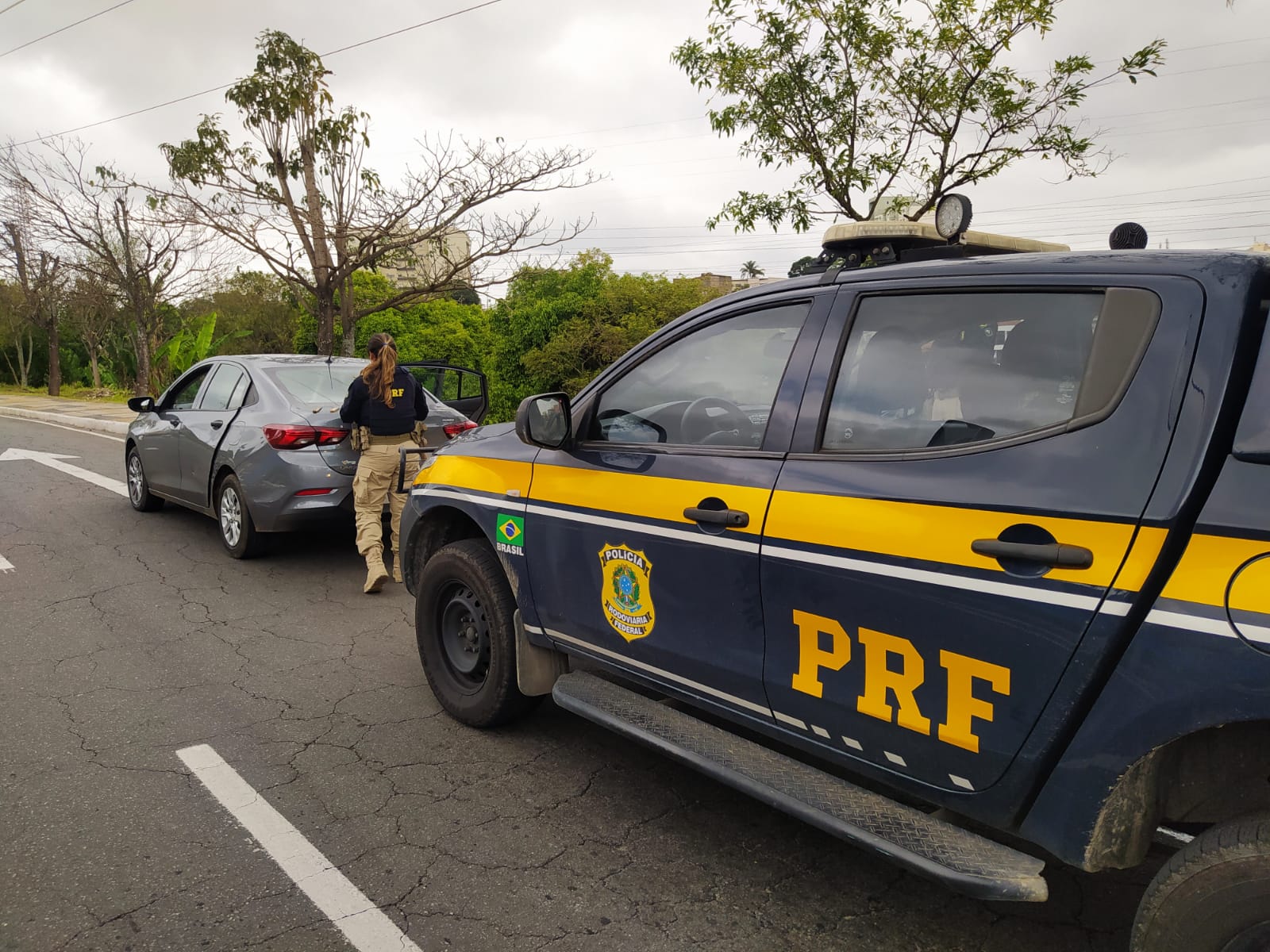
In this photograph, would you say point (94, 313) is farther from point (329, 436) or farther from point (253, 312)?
point (329, 436)

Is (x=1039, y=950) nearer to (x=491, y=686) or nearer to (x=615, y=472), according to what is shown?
(x=615, y=472)

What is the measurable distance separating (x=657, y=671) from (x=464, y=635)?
51.6 inches

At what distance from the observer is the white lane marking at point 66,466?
10336mm

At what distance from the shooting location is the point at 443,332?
21.9m

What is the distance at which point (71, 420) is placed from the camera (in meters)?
19.5

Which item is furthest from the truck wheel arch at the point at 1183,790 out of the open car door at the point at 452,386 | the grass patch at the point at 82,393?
the grass patch at the point at 82,393

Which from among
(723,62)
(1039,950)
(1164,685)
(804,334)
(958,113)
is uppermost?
(723,62)

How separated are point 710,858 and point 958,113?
7661mm

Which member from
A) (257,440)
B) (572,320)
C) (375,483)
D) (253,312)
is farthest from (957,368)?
(253,312)

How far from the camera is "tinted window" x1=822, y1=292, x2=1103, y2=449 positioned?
219 centimetres

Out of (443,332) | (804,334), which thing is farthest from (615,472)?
(443,332)

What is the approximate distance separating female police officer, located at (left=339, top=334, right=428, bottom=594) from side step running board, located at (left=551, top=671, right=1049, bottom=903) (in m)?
3.38

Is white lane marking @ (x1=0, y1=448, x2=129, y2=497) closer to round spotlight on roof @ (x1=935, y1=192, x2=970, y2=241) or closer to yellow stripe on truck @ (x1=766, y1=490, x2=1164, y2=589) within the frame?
yellow stripe on truck @ (x1=766, y1=490, x2=1164, y2=589)

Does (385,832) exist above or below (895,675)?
below
